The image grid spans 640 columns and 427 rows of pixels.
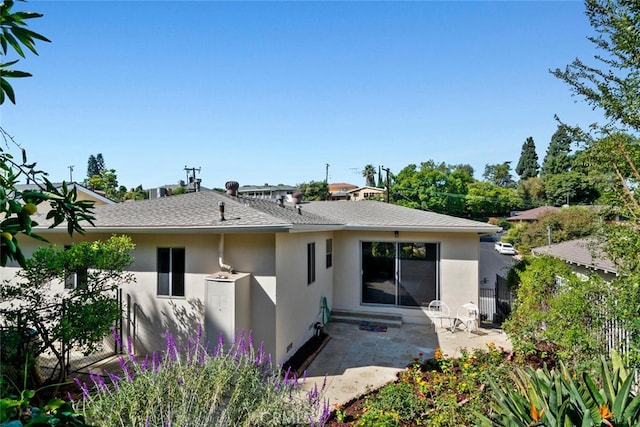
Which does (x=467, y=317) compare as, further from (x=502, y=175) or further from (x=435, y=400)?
(x=502, y=175)

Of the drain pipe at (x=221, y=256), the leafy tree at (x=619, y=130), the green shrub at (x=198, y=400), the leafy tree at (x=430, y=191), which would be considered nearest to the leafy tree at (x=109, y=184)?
the leafy tree at (x=430, y=191)

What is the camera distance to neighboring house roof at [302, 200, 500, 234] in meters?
9.89

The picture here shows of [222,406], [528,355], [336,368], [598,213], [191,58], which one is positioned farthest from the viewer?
[191,58]

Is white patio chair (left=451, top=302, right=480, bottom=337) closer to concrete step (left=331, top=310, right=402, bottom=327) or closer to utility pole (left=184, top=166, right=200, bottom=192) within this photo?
concrete step (left=331, top=310, right=402, bottom=327)

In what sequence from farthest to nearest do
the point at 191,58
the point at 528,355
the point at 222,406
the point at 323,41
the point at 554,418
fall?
the point at 323,41 < the point at 191,58 < the point at 528,355 < the point at 222,406 < the point at 554,418

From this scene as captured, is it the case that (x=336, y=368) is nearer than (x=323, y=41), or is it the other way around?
(x=336, y=368)

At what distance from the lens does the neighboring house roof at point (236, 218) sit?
23.0 ft

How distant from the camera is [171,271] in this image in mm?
7676

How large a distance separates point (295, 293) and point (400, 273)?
4467mm

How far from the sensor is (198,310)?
7383 millimetres

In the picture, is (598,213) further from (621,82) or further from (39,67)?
(39,67)

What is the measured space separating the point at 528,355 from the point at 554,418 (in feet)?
13.6

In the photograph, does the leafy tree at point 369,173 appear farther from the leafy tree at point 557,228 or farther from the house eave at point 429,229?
the house eave at point 429,229

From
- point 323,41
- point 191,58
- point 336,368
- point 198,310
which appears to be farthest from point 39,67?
point 336,368
